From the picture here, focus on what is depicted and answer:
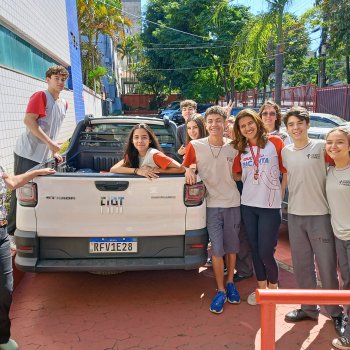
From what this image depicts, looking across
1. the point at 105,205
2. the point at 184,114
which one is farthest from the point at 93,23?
the point at 105,205

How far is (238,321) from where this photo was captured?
10.4 feet

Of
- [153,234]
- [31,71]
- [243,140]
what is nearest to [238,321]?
[153,234]

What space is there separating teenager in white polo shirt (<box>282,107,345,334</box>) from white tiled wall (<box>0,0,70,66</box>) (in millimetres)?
6348

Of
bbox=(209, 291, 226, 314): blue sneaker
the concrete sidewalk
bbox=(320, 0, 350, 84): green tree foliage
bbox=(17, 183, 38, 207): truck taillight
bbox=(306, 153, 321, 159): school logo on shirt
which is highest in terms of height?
bbox=(320, 0, 350, 84): green tree foliage

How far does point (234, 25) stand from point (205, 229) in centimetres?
2525

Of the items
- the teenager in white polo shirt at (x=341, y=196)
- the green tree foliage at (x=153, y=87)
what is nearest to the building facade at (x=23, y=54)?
the teenager in white polo shirt at (x=341, y=196)

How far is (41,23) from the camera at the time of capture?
1059 centimetres

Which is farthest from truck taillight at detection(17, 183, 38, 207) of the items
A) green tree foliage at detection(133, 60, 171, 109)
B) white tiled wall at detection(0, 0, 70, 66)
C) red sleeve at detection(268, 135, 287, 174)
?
green tree foliage at detection(133, 60, 171, 109)

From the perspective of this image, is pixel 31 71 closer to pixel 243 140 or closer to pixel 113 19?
pixel 243 140

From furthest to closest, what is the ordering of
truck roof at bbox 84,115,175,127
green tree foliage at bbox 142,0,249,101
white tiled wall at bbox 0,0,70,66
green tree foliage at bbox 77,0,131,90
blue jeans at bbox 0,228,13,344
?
green tree foliage at bbox 142,0,249,101
green tree foliage at bbox 77,0,131,90
white tiled wall at bbox 0,0,70,66
truck roof at bbox 84,115,175,127
blue jeans at bbox 0,228,13,344

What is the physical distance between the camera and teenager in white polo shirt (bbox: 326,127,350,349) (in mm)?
2662

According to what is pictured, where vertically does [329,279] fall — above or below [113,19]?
below

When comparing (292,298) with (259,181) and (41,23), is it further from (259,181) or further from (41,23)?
(41,23)

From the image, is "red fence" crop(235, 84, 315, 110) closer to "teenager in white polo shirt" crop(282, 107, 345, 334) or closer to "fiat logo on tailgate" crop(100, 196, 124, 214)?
"teenager in white polo shirt" crop(282, 107, 345, 334)
